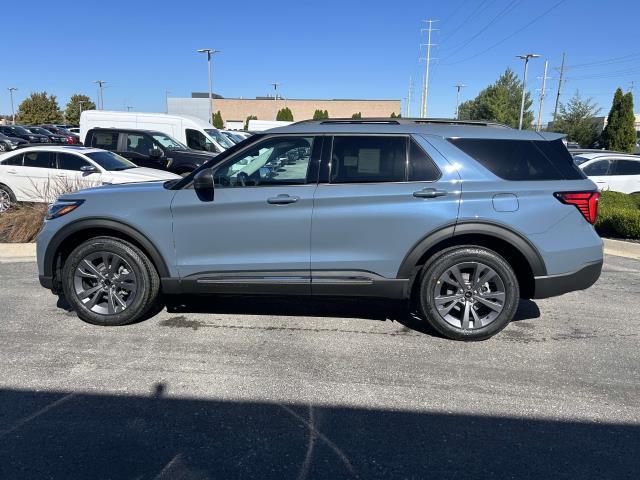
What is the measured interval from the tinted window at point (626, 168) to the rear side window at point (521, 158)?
996 centimetres

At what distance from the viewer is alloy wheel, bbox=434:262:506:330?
13.7 ft

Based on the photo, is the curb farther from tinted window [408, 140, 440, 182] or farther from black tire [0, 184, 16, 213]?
tinted window [408, 140, 440, 182]

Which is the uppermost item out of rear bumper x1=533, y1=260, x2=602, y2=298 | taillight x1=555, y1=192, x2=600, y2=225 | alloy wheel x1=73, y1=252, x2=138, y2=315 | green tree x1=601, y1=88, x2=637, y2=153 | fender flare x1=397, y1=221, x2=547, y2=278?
green tree x1=601, y1=88, x2=637, y2=153

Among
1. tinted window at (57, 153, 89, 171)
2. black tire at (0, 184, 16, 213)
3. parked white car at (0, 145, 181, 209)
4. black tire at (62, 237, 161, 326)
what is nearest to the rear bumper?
black tire at (62, 237, 161, 326)

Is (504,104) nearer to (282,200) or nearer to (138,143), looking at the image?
(138,143)

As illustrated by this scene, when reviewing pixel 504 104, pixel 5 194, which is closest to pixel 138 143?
pixel 5 194

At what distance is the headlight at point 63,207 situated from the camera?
446 cm

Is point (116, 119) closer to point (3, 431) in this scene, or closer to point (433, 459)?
point (3, 431)

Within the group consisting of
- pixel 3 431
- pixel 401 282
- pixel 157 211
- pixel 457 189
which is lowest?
pixel 3 431

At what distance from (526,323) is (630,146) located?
30616 mm

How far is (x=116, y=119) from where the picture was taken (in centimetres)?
1661

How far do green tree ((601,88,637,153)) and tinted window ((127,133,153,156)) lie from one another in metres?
27.1

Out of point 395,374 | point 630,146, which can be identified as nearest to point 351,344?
point 395,374

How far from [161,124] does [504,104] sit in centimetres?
5699
